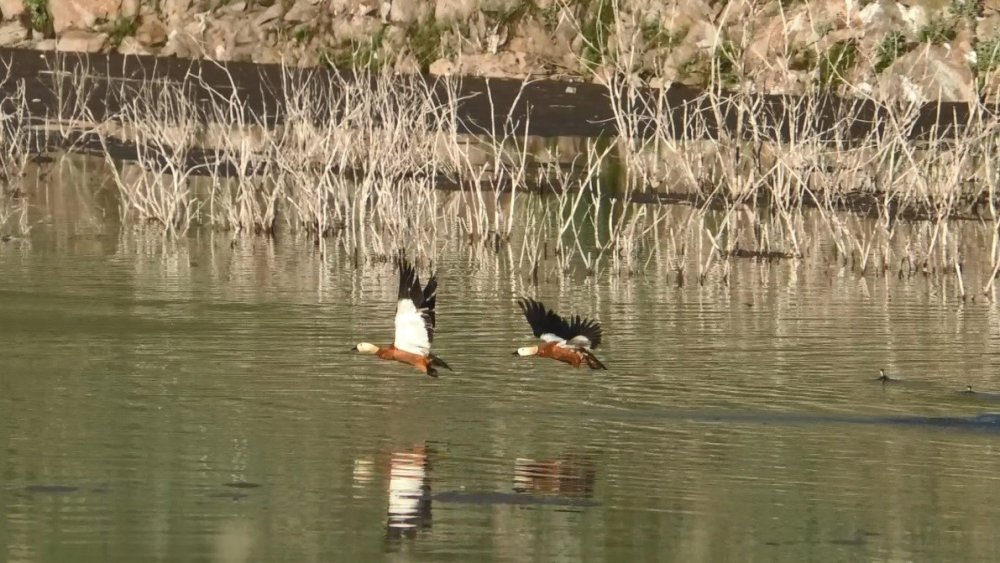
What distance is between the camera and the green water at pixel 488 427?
7.51 meters

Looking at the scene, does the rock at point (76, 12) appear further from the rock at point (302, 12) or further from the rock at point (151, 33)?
the rock at point (302, 12)

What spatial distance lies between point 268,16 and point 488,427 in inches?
886

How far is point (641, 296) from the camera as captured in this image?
14406mm

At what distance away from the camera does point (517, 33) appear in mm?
30031

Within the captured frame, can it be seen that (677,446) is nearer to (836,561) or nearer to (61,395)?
(836,561)

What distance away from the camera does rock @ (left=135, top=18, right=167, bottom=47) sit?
31625 millimetres

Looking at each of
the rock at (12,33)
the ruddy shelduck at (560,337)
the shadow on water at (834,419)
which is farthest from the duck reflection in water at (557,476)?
the rock at (12,33)

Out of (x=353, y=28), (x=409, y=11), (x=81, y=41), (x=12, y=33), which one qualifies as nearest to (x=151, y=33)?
(x=81, y=41)

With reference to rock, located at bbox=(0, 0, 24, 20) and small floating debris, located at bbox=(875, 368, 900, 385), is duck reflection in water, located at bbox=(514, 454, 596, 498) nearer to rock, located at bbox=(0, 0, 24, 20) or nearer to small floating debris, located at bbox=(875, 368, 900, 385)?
small floating debris, located at bbox=(875, 368, 900, 385)

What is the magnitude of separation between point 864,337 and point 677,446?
12.6 feet

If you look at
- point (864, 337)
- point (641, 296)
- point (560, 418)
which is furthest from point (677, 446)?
point (641, 296)

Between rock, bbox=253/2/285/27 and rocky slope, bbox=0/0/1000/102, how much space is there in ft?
0.08

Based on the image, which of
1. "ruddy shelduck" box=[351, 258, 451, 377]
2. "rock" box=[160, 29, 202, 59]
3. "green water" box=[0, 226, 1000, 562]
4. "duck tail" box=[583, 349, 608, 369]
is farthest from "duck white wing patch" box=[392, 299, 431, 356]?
"rock" box=[160, 29, 202, 59]

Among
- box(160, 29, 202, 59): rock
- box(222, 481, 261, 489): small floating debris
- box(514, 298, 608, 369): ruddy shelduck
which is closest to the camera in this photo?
box(222, 481, 261, 489): small floating debris
